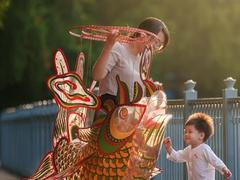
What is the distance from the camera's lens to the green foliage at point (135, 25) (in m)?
30.4

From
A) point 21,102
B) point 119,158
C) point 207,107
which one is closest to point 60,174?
point 119,158

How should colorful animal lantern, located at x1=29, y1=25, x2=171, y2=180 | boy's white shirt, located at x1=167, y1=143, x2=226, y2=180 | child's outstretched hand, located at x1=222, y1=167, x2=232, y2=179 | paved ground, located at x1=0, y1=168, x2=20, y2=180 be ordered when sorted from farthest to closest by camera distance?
paved ground, located at x1=0, y1=168, x2=20, y2=180 → boy's white shirt, located at x1=167, y1=143, x2=226, y2=180 → child's outstretched hand, located at x1=222, y1=167, x2=232, y2=179 → colorful animal lantern, located at x1=29, y1=25, x2=171, y2=180

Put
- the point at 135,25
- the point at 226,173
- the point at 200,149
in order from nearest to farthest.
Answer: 1. the point at 226,173
2. the point at 200,149
3. the point at 135,25

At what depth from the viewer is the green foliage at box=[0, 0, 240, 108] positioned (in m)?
30.4

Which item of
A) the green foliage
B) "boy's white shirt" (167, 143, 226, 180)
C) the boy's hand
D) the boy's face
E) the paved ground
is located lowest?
"boy's white shirt" (167, 143, 226, 180)

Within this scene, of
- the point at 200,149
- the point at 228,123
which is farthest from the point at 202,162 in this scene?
the point at 228,123

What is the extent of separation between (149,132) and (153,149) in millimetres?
133

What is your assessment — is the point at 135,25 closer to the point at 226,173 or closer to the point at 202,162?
the point at 202,162

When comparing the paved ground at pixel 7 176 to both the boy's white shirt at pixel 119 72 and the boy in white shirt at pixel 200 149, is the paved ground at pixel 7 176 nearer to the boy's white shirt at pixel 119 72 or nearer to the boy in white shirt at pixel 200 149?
the boy in white shirt at pixel 200 149

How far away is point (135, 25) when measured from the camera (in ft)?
127

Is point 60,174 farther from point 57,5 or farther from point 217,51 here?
point 217,51

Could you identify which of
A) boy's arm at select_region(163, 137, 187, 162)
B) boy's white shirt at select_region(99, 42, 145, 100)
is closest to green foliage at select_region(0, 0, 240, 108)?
boy's arm at select_region(163, 137, 187, 162)

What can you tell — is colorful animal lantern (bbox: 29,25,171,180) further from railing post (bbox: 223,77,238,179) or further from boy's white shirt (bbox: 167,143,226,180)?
railing post (bbox: 223,77,238,179)

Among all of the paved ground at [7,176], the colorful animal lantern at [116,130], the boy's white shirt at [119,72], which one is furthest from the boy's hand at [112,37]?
the paved ground at [7,176]
